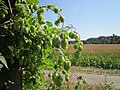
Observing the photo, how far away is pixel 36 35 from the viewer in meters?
1.43

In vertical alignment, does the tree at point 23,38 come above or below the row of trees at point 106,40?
below

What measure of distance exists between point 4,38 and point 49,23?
1.02ft

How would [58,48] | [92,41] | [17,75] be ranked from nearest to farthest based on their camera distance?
1. [58,48]
2. [17,75]
3. [92,41]

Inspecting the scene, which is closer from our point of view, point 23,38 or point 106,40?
point 23,38

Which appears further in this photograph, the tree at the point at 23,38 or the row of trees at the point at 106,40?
the row of trees at the point at 106,40

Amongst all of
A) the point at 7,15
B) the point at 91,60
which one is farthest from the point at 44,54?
the point at 91,60

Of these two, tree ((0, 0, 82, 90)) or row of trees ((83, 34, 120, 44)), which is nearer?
tree ((0, 0, 82, 90))

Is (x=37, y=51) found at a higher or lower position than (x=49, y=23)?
lower

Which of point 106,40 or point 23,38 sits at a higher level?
point 106,40

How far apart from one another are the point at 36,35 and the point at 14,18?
133 millimetres

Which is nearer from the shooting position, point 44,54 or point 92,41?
point 44,54

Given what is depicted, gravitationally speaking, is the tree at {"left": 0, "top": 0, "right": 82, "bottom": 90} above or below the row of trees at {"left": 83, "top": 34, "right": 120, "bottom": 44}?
below

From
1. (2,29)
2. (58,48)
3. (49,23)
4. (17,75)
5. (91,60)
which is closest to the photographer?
(58,48)

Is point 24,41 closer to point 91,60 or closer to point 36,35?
point 36,35
